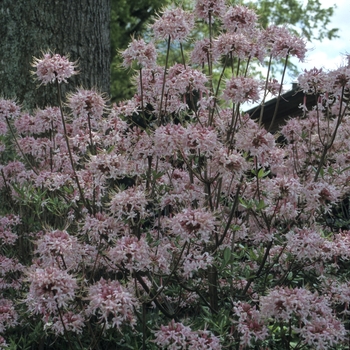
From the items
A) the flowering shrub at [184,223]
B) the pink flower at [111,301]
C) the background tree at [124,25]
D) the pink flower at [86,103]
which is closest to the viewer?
the pink flower at [111,301]

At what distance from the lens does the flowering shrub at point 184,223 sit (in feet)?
9.88

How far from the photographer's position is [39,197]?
3.84 m

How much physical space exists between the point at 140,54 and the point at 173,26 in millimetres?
262

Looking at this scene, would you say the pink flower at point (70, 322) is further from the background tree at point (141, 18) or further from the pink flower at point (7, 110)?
the background tree at point (141, 18)

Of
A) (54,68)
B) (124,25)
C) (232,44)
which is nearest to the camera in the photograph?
(54,68)

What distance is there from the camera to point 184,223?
2.96 m

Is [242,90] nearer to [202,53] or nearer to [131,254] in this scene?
[202,53]

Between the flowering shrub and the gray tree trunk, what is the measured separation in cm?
167

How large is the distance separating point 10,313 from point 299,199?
6.49 ft

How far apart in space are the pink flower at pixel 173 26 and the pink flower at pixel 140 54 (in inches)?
3.7

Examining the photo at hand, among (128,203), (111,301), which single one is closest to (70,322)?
(111,301)

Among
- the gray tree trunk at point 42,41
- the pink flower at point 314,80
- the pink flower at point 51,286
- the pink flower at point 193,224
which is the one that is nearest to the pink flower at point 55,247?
the pink flower at point 51,286

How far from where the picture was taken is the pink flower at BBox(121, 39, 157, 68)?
362 centimetres

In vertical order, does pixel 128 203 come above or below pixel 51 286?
above
